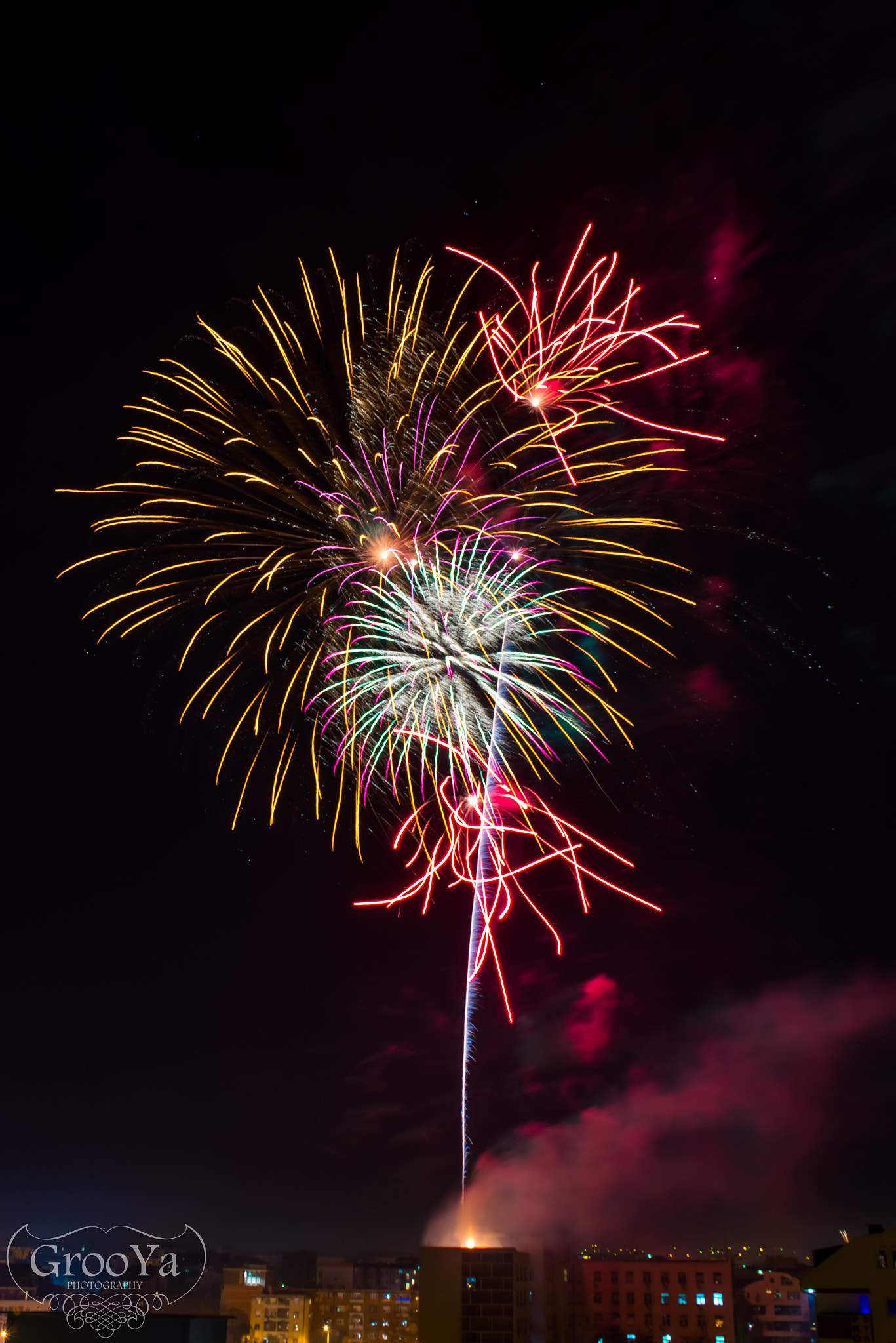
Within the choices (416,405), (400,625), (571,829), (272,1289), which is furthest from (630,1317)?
(416,405)

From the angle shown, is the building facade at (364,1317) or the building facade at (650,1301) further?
the building facade at (364,1317)

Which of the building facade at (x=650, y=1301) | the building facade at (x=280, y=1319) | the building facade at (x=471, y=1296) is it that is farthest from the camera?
the building facade at (x=280, y=1319)

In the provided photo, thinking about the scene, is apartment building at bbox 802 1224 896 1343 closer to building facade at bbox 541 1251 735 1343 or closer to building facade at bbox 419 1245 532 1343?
building facade at bbox 419 1245 532 1343

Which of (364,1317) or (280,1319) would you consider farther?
(364,1317)

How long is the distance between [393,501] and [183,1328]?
2804 centimetres

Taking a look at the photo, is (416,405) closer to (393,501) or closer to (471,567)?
(393,501)

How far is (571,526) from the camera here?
15812 millimetres

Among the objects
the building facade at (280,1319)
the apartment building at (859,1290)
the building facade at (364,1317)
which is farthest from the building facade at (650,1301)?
the apartment building at (859,1290)

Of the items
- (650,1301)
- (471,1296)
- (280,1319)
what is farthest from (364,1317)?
(471,1296)

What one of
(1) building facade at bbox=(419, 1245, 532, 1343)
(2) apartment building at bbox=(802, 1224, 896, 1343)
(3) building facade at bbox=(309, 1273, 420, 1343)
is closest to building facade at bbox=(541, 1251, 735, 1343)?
(1) building facade at bbox=(419, 1245, 532, 1343)

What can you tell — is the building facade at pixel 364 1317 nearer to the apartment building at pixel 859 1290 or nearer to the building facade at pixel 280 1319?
the building facade at pixel 280 1319

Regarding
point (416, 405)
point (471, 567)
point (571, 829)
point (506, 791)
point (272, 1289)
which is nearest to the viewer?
point (416, 405)

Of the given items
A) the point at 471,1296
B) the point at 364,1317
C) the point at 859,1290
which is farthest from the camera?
the point at 364,1317

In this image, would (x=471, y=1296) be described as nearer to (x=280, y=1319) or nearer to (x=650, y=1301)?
(x=650, y=1301)
